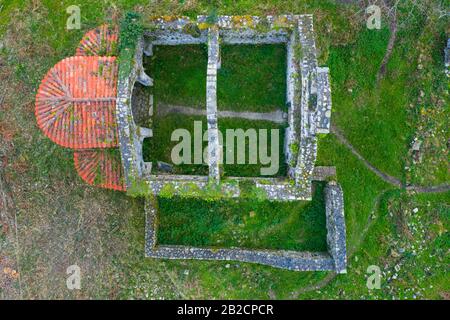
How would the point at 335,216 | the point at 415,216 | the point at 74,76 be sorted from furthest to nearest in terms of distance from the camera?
the point at 415,216, the point at 335,216, the point at 74,76

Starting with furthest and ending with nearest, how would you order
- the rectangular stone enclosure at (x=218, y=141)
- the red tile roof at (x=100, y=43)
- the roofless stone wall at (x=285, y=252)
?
the roofless stone wall at (x=285, y=252)
the red tile roof at (x=100, y=43)
the rectangular stone enclosure at (x=218, y=141)

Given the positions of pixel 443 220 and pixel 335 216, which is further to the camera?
pixel 443 220

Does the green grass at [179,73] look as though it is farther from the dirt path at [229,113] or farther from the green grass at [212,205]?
the green grass at [212,205]

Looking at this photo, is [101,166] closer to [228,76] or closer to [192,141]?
[192,141]

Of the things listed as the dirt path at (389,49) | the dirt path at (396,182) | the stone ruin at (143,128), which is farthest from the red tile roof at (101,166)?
the dirt path at (389,49)

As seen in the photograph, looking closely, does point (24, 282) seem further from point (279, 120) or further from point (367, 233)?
point (367, 233)

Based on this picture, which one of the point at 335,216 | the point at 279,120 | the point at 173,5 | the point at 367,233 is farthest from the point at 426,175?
the point at 173,5
